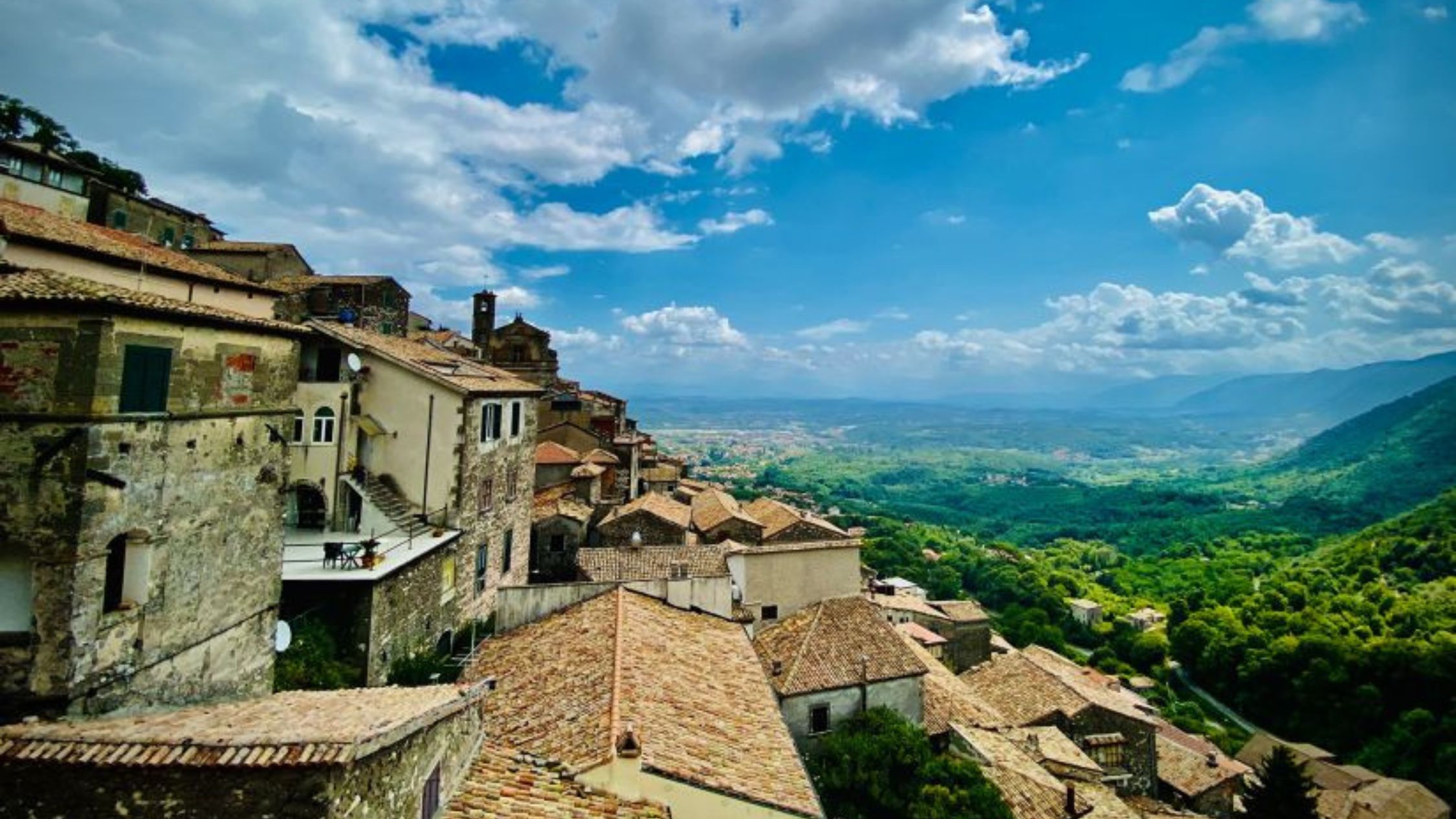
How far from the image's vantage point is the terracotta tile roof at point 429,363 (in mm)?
21203

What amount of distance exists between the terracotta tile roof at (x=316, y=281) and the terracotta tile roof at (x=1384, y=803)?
173ft

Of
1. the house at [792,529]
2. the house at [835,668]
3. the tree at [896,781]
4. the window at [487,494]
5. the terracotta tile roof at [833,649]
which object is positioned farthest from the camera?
the house at [792,529]

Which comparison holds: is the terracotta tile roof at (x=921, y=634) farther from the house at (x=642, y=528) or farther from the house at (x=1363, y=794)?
the house at (x=642, y=528)

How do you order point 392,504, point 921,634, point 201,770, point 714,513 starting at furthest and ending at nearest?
point 921,634
point 714,513
point 392,504
point 201,770

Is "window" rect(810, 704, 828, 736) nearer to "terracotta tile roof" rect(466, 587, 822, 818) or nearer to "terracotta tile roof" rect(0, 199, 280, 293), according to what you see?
"terracotta tile roof" rect(466, 587, 822, 818)

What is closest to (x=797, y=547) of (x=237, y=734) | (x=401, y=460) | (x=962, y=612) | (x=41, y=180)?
(x=401, y=460)

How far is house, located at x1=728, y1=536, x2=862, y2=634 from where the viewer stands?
25234 millimetres

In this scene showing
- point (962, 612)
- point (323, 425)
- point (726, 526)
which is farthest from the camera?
point (962, 612)

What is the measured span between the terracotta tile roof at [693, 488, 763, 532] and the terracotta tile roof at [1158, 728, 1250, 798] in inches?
874

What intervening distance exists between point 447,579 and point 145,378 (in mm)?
11676

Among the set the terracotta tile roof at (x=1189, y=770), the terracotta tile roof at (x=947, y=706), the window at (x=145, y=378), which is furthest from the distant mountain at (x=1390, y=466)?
the window at (x=145, y=378)

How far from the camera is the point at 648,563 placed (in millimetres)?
24484

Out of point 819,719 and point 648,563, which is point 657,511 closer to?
point 648,563

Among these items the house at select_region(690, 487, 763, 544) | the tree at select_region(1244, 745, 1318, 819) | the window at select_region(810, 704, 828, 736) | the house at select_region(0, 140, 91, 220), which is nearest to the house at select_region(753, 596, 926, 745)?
the window at select_region(810, 704, 828, 736)
